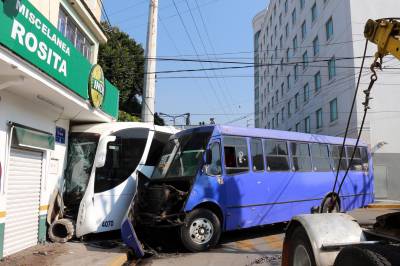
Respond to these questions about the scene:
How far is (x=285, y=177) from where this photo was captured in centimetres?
1146

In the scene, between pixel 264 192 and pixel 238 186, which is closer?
pixel 238 186

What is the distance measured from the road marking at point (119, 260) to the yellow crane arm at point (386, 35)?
5.75 metres

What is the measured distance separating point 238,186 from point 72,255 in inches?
154

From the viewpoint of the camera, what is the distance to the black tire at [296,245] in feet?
16.5

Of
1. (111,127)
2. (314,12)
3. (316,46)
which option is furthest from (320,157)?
(314,12)

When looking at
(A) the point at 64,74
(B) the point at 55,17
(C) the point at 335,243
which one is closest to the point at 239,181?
(A) the point at 64,74

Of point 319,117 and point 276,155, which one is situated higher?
point 319,117

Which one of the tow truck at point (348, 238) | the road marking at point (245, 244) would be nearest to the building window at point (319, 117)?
the road marking at point (245, 244)

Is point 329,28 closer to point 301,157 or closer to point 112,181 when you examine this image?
point 301,157

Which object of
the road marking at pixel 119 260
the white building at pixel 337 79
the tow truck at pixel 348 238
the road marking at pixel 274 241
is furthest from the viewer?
the white building at pixel 337 79

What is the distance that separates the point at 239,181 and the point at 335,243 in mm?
5497

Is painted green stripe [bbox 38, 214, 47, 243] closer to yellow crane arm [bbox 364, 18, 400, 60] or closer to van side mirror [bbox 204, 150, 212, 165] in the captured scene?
van side mirror [bbox 204, 150, 212, 165]

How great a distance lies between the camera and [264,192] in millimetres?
10820

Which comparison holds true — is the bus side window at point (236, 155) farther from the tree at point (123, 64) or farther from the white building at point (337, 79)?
the tree at point (123, 64)
